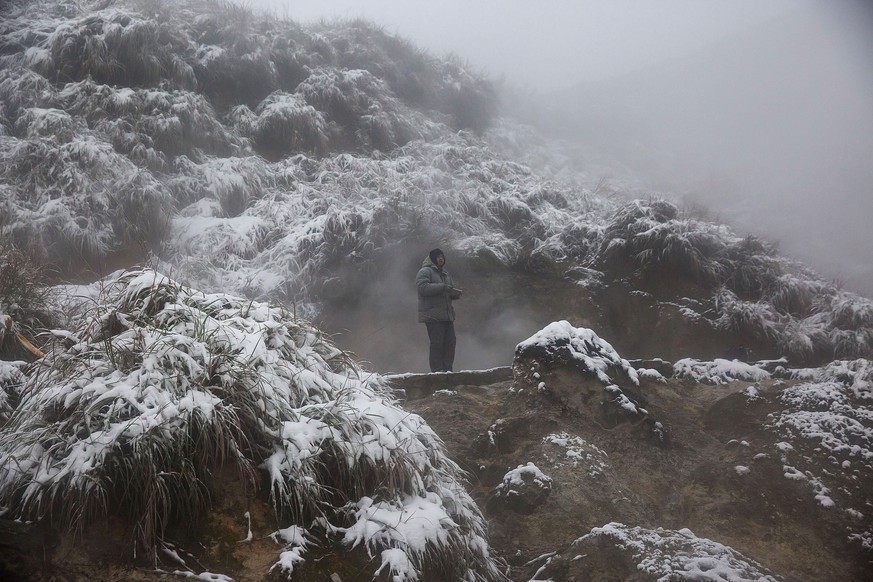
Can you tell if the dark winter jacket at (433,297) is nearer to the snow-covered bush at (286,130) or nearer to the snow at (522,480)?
the snow at (522,480)

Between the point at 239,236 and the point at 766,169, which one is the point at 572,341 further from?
the point at 766,169

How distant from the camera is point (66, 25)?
10523mm

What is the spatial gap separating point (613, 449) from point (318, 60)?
37.0ft

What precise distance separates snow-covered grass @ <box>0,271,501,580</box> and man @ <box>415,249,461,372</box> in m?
3.11

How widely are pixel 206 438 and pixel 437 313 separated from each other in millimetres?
4070

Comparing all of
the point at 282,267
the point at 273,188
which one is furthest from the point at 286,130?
the point at 282,267

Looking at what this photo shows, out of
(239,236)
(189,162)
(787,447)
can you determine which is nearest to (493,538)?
(787,447)

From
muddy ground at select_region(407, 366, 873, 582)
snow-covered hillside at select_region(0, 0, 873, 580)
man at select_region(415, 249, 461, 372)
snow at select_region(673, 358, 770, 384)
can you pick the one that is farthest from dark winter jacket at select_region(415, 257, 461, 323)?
snow at select_region(673, 358, 770, 384)

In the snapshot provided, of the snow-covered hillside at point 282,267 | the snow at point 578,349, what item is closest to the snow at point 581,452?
the snow at point 578,349

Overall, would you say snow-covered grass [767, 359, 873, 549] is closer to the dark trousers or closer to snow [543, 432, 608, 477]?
snow [543, 432, 608, 477]

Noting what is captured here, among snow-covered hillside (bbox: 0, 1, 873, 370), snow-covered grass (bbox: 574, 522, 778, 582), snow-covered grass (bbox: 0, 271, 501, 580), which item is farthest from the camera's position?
snow-covered hillside (bbox: 0, 1, 873, 370)

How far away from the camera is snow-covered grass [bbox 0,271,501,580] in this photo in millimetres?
2590

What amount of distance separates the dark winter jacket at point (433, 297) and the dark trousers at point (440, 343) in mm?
88

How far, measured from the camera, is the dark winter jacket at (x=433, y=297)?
6645mm
